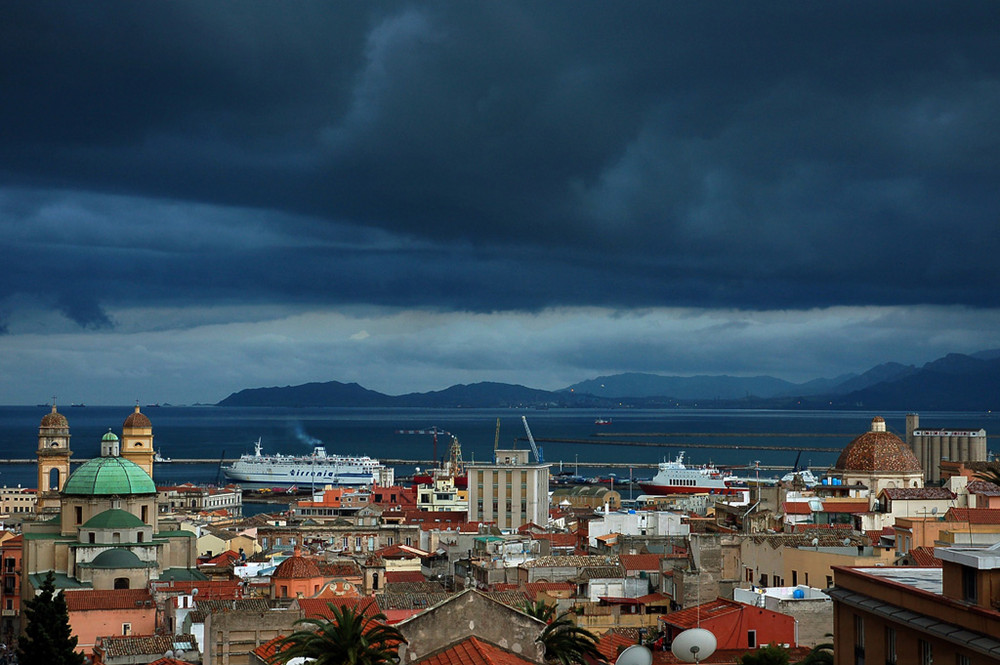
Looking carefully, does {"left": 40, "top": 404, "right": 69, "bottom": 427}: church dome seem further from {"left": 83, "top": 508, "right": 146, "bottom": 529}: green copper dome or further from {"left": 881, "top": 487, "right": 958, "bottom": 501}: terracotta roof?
{"left": 881, "top": 487, "right": 958, "bottom": 501}: terracotta roof

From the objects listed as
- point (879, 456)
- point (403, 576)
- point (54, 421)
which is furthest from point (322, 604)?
point (54, 421)

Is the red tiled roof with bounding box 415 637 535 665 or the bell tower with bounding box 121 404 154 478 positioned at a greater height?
the bell tower with bounding box 121 404 154 478

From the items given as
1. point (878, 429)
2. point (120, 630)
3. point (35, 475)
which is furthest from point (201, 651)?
point (35, 475)

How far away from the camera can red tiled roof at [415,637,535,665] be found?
18.4 m

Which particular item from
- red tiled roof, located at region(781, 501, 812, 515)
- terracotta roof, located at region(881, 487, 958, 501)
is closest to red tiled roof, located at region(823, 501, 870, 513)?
red tiled roof, located at region(781, 501, 812, 515)

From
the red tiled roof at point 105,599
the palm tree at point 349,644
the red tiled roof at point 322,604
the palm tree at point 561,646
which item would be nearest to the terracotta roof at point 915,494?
the red tiled roof at point 322,604

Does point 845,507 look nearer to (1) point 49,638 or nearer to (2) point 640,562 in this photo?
(2) point 640,562

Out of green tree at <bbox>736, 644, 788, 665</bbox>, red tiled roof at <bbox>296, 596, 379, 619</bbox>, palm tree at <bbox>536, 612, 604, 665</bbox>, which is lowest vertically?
red tiled roof at <bbox>296, 596, 379, 619</bbox>

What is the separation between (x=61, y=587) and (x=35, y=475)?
5864 inches

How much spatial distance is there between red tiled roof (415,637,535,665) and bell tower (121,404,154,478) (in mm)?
70805

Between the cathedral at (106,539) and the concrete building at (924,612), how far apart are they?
42.8 meters

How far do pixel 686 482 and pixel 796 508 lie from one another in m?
101

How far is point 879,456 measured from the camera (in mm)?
84188

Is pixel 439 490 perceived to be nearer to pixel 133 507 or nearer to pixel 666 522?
pixel 666 522
